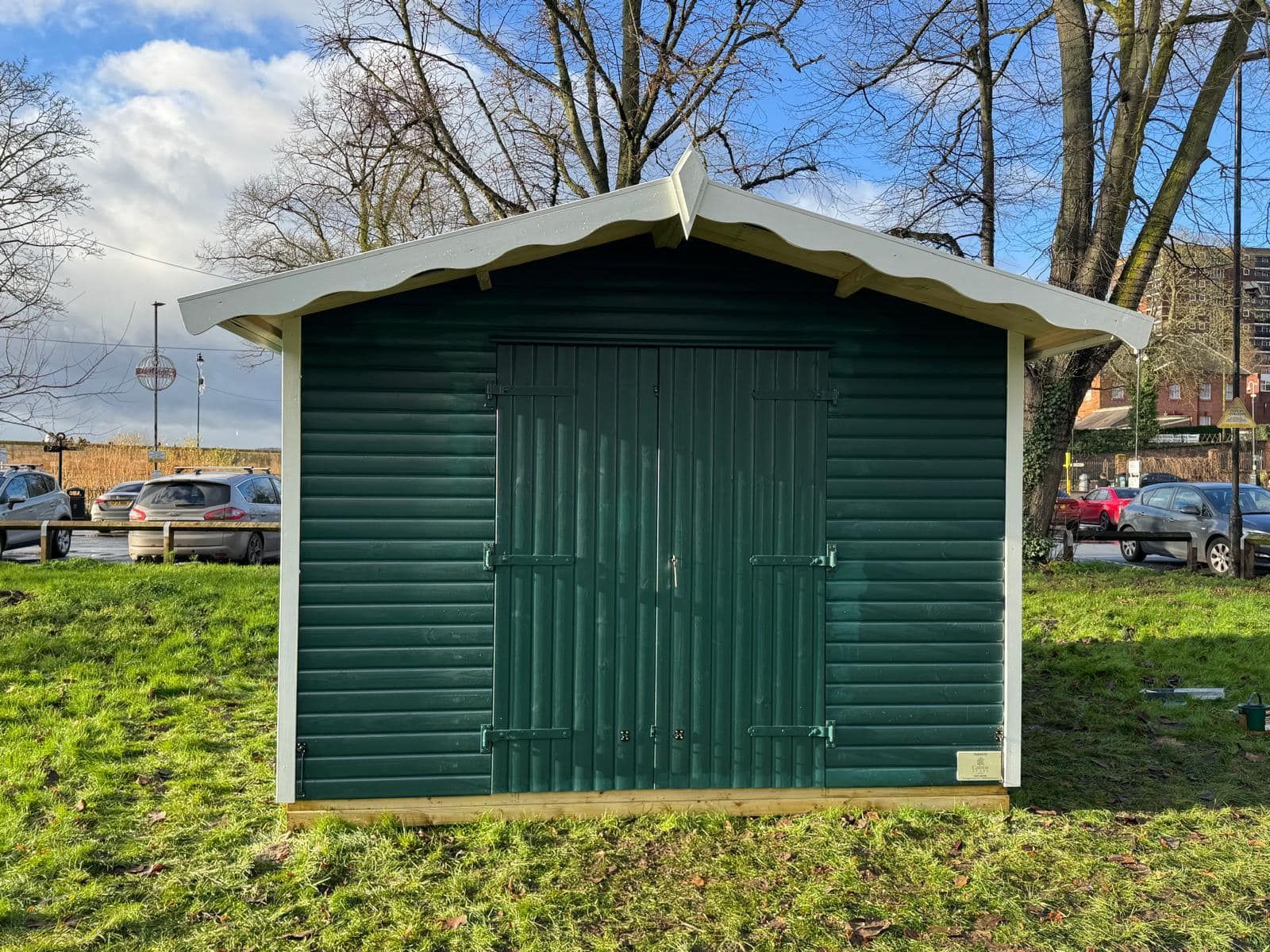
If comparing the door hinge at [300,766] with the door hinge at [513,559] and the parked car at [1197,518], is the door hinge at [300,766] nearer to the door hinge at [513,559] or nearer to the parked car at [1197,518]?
the door hinge at [513,559]

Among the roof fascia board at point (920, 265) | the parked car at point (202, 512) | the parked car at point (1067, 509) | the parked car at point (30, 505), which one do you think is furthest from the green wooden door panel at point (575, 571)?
the parked car at point (1067, 509)

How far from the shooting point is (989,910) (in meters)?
4.00

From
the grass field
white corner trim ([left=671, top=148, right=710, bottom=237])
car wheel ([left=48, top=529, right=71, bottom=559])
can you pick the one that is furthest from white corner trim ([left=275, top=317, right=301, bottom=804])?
car wheel ([left=48, top=529, right=71, bottom=559])

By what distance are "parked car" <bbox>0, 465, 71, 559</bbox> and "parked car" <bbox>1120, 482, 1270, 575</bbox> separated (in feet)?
59.4

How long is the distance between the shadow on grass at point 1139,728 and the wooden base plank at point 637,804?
1.83 ft

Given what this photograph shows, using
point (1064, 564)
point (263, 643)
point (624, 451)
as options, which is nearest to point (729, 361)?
point (624, 451)

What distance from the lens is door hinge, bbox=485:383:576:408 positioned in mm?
4801

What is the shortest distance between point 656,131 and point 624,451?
10422mm

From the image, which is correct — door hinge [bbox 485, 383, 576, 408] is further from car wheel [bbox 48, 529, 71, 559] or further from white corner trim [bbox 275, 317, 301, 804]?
car wheel [bbox 48, 529, 71, 559]

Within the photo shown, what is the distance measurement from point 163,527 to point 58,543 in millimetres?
3522

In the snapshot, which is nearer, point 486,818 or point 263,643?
point 486,818

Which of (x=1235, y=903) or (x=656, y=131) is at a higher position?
(x=656, y=131)

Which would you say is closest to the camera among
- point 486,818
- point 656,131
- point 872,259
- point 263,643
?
point 872,259

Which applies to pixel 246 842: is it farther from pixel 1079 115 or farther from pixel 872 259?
pixel 1079 115
